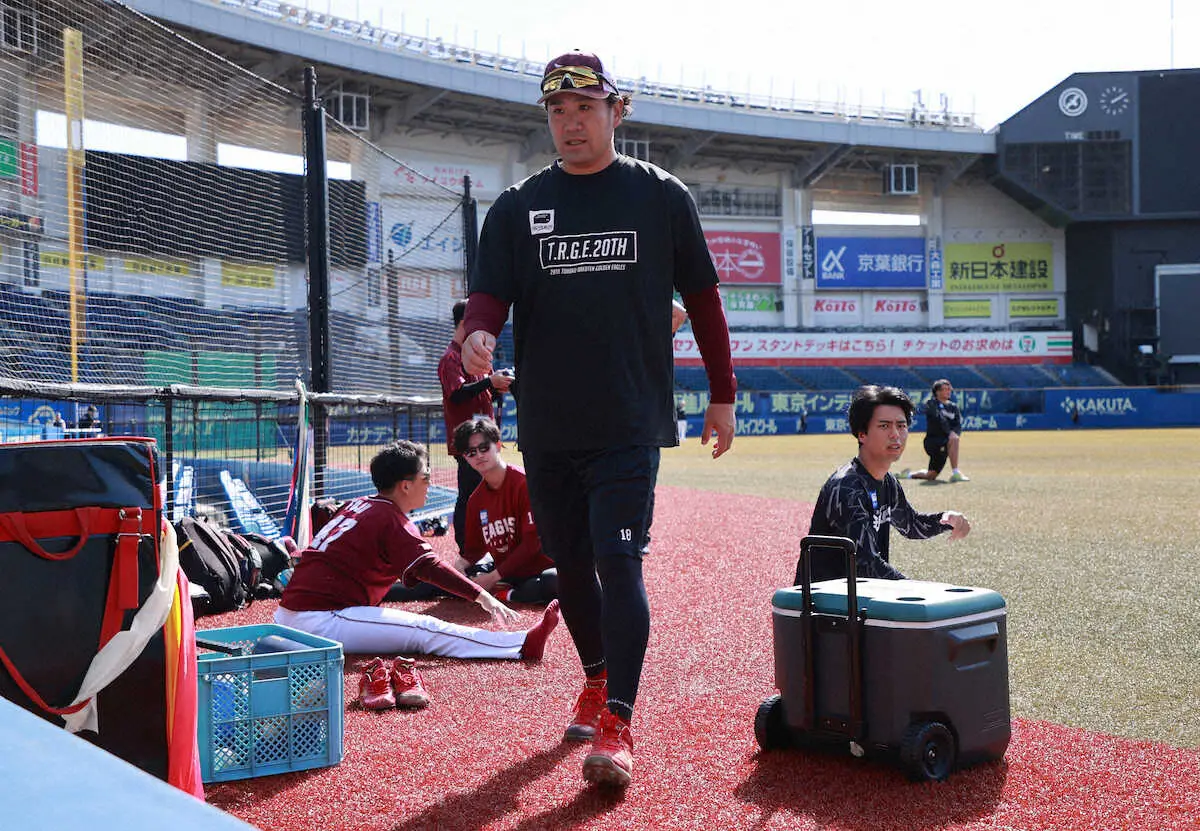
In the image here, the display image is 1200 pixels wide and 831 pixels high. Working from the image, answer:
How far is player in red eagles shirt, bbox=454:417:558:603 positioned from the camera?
20.3ft

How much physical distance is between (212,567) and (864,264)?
145ft

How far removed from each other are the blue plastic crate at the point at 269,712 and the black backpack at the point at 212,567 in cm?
278

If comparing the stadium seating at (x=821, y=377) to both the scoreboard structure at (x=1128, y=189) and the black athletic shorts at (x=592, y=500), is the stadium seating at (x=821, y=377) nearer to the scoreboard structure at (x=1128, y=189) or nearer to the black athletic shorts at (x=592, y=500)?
the scoreboard structure at (x=1128, y=189)

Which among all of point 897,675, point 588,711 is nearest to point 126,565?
point 588,711

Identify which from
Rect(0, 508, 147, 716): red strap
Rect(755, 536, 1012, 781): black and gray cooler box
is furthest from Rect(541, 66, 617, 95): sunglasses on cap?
Rect(0, 508, 147, 716): red strap

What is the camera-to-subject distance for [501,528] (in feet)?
21.0

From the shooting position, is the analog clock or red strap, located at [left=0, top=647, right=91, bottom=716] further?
the analog clock

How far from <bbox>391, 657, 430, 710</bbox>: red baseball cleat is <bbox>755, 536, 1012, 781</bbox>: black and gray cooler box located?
1.26 metres

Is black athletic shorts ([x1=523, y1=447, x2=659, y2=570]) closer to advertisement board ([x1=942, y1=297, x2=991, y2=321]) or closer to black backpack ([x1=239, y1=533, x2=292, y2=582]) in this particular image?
black backpack ([x1=239, y1=533, x2=292, y2=582])

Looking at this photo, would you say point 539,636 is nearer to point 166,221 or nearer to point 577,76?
point 577,76

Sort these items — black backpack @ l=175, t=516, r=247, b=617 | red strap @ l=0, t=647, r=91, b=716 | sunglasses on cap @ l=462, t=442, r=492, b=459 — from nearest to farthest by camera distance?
red strap @ l=0, t=647, r=91, b=716 → black backpack @ l=175, t=516, r=247, b=617 → sunglasses on cap @ l=462, t=442, r=492, b=459

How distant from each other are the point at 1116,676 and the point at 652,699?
1.79 metres

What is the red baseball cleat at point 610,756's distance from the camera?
2.80 metres

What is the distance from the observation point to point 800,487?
14844mm
